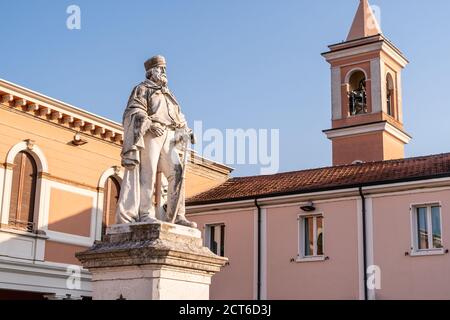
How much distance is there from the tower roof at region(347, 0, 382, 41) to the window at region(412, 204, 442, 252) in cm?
1640

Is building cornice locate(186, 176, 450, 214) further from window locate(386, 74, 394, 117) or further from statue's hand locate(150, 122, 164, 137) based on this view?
statue's hand locate(150, 122, 164, 137)

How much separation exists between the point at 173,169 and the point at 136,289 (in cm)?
157

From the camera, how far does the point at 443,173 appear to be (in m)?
22.9

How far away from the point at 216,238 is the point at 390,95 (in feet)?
47.5

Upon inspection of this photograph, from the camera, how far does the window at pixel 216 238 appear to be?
88.7 ft

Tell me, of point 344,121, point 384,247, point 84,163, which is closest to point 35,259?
point 84,163

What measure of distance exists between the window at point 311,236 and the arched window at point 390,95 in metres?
13.2

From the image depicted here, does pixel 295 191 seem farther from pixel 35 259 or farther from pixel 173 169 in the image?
pixel 173 169

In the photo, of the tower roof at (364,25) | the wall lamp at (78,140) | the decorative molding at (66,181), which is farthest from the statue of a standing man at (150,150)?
the tower roof at (364,25)

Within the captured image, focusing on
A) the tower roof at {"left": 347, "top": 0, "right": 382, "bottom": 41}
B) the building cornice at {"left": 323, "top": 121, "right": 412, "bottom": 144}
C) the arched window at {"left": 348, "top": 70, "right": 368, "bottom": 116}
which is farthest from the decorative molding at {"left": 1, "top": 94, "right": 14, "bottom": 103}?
the tower roof at {"left": 347, "top": 0, "right": 382, "bottom": 41}

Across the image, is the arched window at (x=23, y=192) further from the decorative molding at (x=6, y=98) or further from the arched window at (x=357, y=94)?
the arched window at (x=357, y=94)

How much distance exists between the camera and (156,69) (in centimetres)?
942

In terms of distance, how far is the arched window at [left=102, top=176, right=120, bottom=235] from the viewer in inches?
1001

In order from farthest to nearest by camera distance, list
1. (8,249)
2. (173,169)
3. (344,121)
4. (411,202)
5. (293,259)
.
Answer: (344,121)
(293,259)
(411,202)
(8,249)
(173,169)
